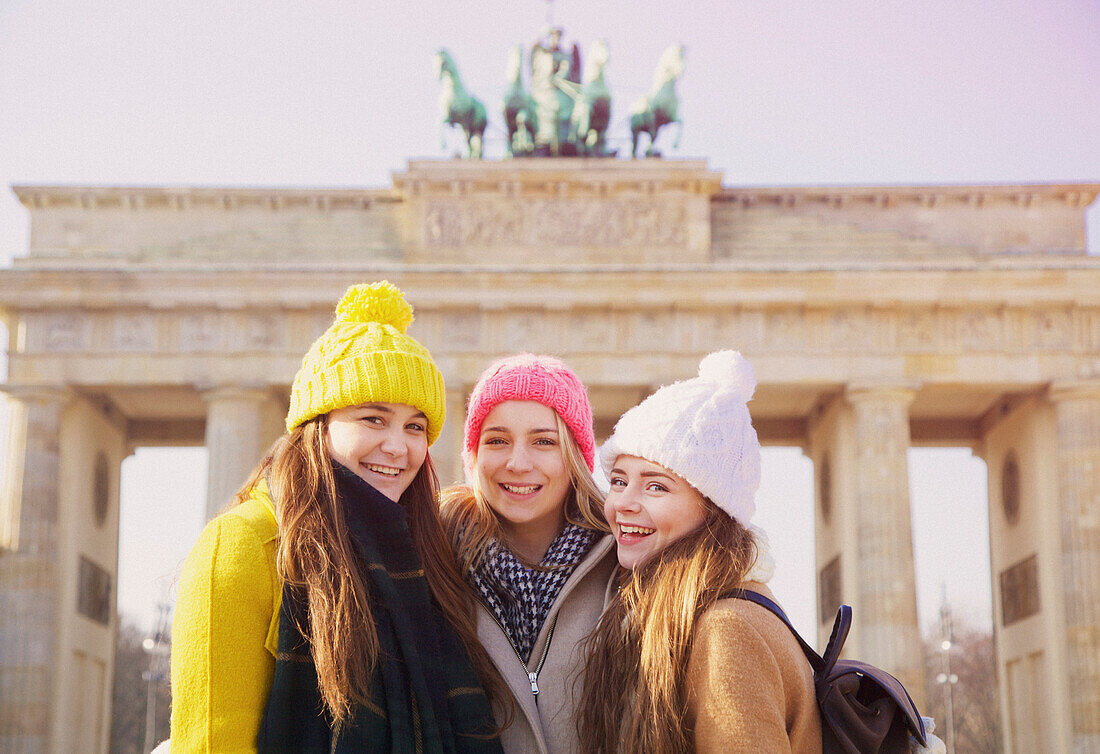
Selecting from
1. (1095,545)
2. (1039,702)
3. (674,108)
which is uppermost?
(674,108)

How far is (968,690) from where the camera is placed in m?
51.9

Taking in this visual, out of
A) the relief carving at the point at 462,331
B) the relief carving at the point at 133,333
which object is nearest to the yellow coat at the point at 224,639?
the relief carving at the point at 462,331

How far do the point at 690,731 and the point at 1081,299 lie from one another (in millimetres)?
23960

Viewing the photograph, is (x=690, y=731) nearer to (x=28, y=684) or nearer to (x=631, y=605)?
(x=631, y=605)

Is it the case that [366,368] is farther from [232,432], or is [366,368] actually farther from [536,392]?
[232,432]

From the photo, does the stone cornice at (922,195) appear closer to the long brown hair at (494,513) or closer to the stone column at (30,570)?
the stone column at (30,570)

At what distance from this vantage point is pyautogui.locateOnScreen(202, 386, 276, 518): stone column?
980 inches

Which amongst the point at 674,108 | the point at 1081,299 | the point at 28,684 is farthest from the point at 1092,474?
the point at 28,684

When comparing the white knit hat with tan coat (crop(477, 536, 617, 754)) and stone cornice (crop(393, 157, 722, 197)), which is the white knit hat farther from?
stone cornice (crop(393, 157, 722, 197))

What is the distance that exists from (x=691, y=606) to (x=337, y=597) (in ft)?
3.53

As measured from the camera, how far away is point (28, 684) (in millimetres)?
24062

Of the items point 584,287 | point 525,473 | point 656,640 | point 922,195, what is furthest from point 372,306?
point 922,195

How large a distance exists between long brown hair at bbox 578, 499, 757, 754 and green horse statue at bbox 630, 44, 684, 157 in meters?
23.8

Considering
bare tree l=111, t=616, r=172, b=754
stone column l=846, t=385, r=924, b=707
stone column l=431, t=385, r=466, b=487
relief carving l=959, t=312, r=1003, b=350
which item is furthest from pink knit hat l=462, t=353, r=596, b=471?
bare tree l=111, t=616, r=172, b=754
